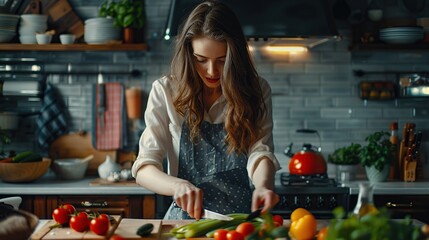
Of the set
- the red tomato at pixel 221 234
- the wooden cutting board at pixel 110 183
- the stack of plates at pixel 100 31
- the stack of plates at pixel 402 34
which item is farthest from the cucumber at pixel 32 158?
the stack of plates at pixel 402 34

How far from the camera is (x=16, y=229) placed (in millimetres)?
2080

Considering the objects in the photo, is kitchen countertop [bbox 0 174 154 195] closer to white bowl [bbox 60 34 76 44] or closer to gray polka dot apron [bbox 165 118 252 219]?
white bowl [bbox 60 34 76 44]

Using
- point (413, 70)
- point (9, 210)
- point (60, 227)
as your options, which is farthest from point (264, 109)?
point (413, 70)

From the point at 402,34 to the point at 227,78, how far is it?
2.39 metres

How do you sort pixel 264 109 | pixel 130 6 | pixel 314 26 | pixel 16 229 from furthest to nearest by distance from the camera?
pixel 130 6
pixel 314 26
pixel 264 109
pixel 16 229

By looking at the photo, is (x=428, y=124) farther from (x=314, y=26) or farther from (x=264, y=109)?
(x=264, y=109)

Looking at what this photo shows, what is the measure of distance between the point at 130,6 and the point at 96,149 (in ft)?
3.55

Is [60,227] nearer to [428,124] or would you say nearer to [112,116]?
[112,116]

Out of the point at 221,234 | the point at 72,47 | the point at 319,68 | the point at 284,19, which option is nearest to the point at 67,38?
the point at 72,47

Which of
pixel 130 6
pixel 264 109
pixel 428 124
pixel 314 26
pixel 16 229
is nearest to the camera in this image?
pixel 16 229

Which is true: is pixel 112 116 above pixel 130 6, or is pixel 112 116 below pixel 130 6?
below

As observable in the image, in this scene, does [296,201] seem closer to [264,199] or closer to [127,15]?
[127,15]

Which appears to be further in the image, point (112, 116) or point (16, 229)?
point (112, 116)

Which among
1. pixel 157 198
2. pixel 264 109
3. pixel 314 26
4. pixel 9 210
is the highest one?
pixel 314 26
